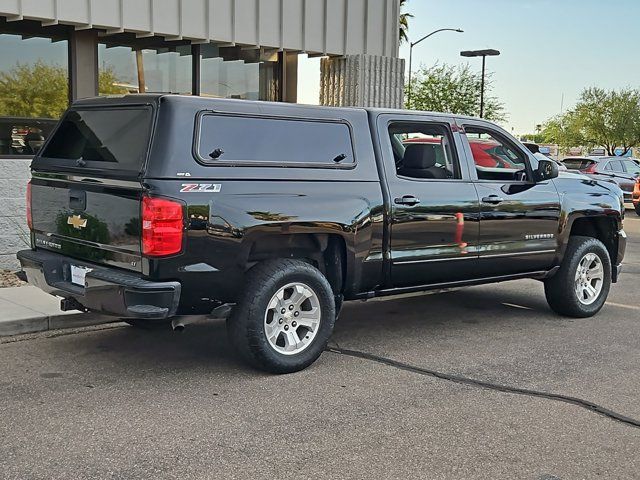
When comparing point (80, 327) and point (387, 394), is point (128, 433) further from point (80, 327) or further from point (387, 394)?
point (80, 327)

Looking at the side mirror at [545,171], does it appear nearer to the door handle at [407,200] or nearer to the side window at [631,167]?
the door handle at [407,200]

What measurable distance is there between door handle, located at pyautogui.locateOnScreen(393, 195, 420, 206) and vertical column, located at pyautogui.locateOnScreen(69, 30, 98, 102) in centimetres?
567

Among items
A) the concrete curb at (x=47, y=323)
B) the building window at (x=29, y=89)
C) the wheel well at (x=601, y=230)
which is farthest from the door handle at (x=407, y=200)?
the building window at (x=29, y=89)

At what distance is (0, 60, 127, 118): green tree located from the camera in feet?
32.7

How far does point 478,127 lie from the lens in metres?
7.22

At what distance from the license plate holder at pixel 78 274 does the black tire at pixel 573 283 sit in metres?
4.58

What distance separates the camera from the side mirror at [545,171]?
24.1 ft

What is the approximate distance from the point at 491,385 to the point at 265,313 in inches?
65.5

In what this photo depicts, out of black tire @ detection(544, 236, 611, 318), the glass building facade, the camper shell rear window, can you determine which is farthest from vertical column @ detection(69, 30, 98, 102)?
black tire @ detection(544, 236, 611, 318)

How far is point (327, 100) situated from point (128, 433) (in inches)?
Answer: 358

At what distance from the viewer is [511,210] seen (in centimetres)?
720

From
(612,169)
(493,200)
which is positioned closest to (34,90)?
(493,200)

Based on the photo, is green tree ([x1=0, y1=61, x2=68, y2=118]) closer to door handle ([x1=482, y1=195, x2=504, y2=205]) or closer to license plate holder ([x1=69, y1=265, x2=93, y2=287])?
license plate holder ([x1=69, y1=265, x2=93, y2=287])

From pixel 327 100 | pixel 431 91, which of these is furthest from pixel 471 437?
pixel 431 91
